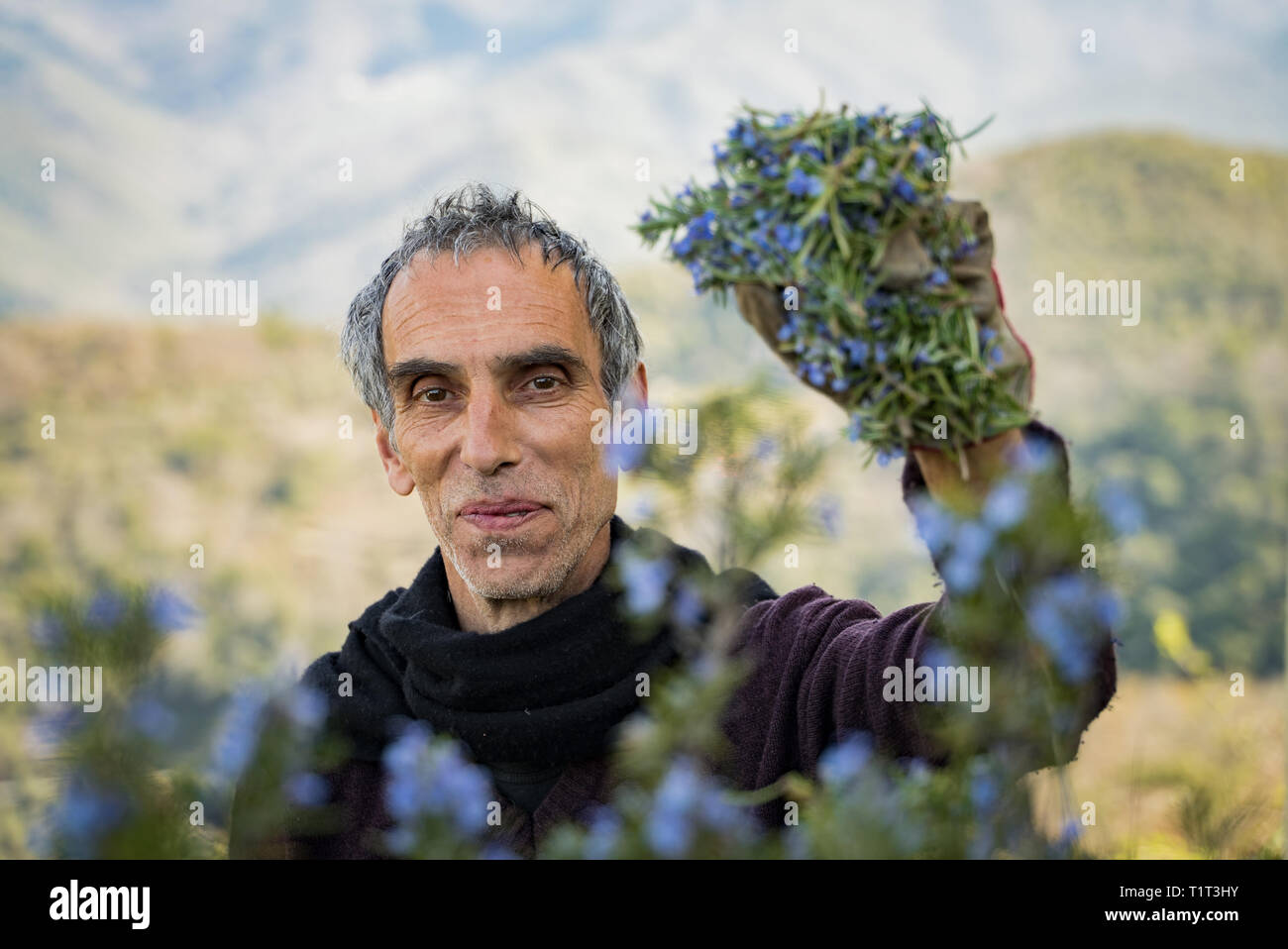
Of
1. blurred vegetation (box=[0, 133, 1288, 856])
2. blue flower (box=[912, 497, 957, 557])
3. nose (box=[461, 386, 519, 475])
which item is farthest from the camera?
blurred vegetation (box=[0, 133, 1288, 856])

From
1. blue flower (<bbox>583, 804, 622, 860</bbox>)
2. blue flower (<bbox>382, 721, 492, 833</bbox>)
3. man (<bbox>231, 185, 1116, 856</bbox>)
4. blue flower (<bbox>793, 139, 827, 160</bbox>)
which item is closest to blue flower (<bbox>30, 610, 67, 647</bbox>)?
blue flower (<bbox>382, 721, 492, 833</bbox>)

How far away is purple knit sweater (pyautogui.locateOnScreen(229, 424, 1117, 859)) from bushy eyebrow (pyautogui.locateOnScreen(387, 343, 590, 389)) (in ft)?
1.86

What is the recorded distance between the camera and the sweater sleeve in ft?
3.48

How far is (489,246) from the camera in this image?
2049 mm

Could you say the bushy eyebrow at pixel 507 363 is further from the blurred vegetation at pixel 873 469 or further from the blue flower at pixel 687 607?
the blurred vegetation at pixel 873 469

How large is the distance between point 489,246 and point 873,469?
6692mm

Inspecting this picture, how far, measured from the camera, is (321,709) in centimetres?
208

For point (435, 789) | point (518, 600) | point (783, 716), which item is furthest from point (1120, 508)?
point (518, 600)

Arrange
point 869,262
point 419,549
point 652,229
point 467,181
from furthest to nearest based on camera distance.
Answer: point 419,549 < point 467,181 < point 652,229 < point 869,262

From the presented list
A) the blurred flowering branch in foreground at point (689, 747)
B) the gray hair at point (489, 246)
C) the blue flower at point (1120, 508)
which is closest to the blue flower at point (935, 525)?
the blurred flowering branch in foreground at point (689, 747)

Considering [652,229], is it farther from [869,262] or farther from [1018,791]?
[1018,791]

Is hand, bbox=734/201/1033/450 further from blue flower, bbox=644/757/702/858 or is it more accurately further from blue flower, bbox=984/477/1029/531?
blue flower, bbox=644/757/702/858
